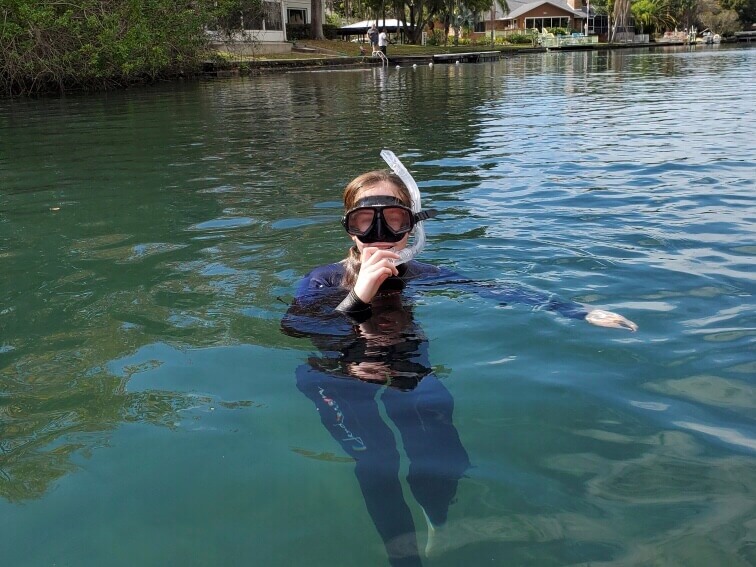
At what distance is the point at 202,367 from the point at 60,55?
24412 millimetres

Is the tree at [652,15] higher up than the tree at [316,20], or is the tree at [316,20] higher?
the tree at [652,15]

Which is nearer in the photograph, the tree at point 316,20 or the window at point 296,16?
the tree at point 316,20

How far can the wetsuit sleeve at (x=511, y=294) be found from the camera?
13.4ft

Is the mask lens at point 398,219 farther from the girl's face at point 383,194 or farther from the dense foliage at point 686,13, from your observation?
the dense foliage at point 686,13

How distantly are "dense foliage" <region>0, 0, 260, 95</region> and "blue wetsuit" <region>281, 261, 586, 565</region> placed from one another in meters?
22.7

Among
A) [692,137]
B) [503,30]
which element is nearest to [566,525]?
[692,137]

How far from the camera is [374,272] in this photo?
3693 mm

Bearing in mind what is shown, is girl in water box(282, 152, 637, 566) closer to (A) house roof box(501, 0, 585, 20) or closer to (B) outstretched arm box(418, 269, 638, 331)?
(B) outstretched arm box(418, 269, 638, 331)

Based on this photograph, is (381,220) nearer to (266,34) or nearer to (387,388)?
(387,388)

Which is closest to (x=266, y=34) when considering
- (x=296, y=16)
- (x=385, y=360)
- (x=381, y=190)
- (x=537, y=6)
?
(x=296, y=16)

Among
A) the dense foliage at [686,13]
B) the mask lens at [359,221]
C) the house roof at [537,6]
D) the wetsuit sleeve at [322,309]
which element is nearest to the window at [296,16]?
the house roof at [537,6]

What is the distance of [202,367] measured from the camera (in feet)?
13.4

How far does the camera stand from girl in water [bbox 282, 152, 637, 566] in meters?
2.82

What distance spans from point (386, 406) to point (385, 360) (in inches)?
18.3
